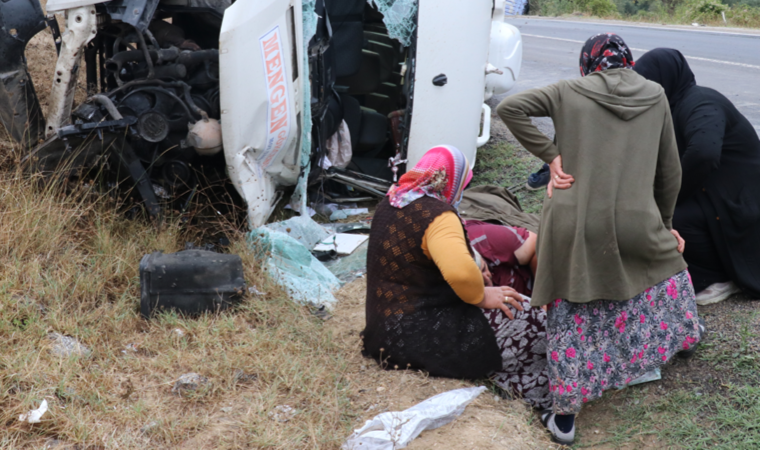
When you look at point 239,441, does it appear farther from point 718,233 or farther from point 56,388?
point 718,233

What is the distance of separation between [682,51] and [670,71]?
9542mm

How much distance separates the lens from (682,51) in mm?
11602

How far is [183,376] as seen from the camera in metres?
2.94

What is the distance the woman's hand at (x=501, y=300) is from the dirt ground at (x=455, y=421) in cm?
43

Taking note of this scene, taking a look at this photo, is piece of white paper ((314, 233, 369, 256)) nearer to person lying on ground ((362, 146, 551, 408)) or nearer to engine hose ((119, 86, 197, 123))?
engine hose ((119, 86, 197, 123))

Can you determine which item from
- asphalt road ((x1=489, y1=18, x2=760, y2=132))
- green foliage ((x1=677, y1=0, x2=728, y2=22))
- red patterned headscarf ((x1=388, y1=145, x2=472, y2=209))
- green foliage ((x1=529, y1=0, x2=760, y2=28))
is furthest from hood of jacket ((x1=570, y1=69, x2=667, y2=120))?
green foliage ((x1=677, y1=0, x2=728, y2=22))

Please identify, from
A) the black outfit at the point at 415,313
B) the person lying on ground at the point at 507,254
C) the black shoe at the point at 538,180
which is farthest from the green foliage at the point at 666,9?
the black outfit at the point at 415,313

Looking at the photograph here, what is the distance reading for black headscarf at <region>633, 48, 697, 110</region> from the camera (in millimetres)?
3326

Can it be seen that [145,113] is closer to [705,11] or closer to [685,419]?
[685,419]

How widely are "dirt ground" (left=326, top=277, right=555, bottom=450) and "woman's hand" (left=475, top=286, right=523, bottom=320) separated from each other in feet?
1.40

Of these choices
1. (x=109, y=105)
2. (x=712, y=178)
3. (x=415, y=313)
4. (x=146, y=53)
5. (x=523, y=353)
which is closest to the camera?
(x=415, y=313)

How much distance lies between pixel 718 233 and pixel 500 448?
1930 mm

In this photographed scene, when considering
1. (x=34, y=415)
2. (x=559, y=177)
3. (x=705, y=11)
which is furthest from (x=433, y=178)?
(x=705, y=11)

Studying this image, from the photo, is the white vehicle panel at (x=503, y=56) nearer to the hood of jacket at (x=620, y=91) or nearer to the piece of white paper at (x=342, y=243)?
the piece of white paper at (x=342, y=243)
